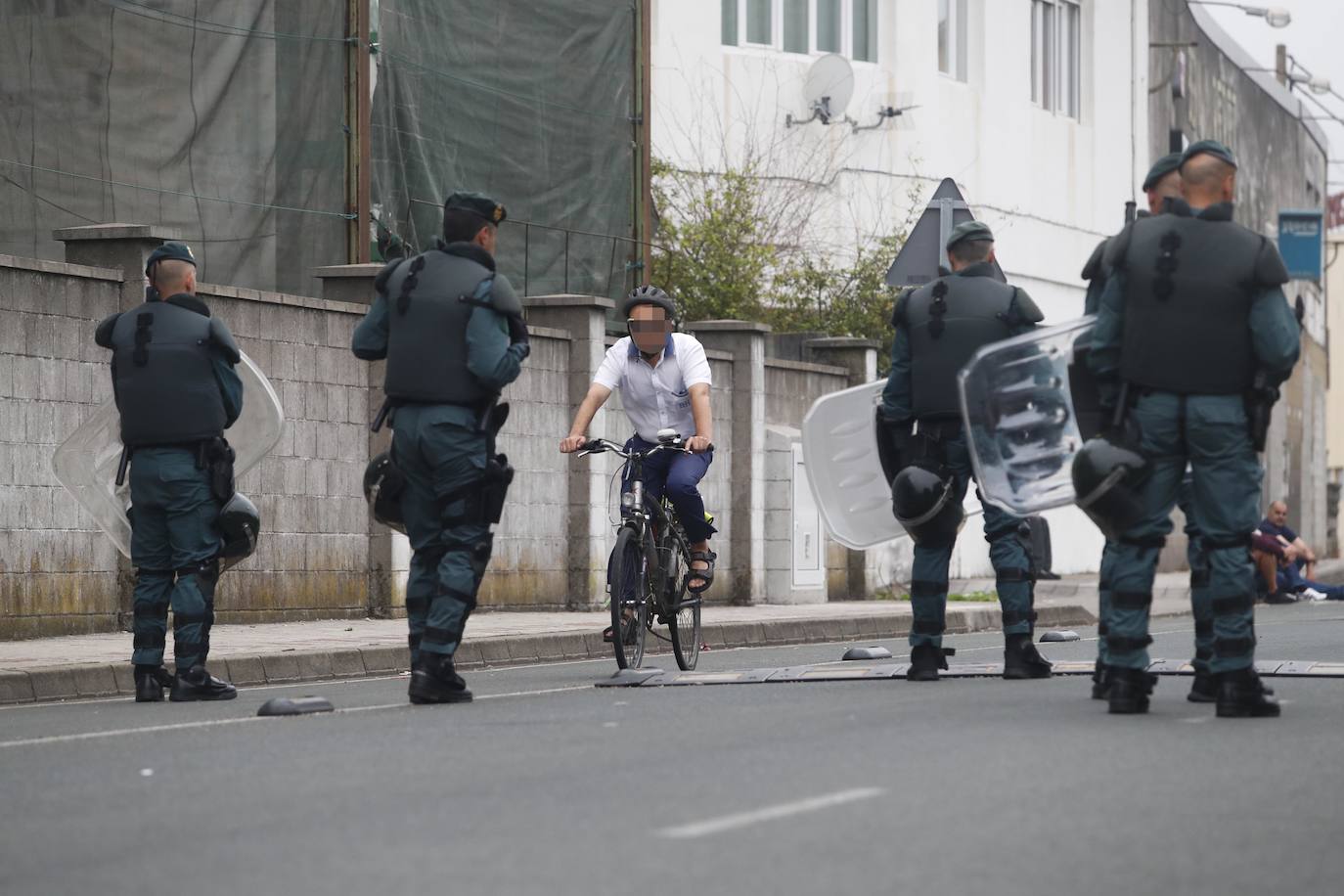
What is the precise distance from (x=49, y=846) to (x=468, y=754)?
1.94 metres

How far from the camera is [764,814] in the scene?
6.32 meters

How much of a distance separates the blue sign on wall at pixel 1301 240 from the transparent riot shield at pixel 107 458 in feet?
105

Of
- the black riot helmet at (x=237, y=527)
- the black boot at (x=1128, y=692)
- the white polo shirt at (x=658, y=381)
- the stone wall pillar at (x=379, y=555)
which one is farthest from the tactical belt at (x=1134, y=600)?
the stone wall pillar at (x=379, y=555)

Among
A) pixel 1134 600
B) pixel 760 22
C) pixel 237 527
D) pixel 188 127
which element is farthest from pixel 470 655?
pixel 760 22

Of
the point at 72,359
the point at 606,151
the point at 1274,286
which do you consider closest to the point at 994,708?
the point at 1274,286

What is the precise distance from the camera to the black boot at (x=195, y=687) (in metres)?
10.9

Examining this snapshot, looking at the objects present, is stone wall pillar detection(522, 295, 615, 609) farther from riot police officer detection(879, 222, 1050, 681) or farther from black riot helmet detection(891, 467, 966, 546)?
black riot helmet detection(891, 467, 966, 546)

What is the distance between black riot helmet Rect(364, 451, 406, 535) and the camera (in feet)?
33.0

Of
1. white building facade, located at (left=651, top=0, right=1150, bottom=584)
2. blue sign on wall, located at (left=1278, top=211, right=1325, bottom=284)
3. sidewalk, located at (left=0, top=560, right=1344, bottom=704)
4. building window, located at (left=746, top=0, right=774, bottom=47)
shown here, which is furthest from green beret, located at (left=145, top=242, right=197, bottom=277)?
blue sign on wall, located at (left=1278, top=211, right=1325, bottom=284)

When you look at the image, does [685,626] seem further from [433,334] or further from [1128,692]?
[1128,692]

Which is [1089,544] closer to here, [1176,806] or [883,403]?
[883,403]

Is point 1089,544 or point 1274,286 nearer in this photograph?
point 1274,286

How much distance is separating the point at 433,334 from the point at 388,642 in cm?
519

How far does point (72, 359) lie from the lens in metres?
15.2
